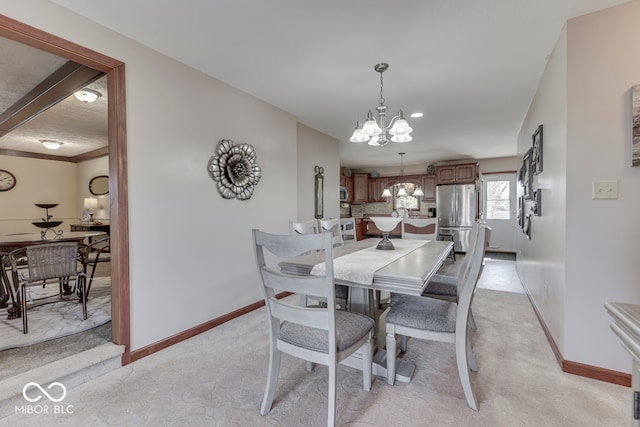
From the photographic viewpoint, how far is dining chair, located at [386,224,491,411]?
59.1 inches

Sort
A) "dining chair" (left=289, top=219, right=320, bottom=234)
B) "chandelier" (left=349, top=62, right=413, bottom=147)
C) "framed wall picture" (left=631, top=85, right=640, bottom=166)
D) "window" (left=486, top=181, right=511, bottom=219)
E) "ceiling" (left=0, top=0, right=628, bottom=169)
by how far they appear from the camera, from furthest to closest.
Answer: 1. "window" (left=486, top=181, right=511, bottom=219)
2. "dining chair" (left=289, top=219, right=320, bottom=234)
3. "chandelier" (left=349, top=62, right=413, bottom=147)
4. "ceiling" (left=0, top=0, right=628, bottom=169)
5. "framed wall picture" (left=631, top=85, right=640, bottom=166)

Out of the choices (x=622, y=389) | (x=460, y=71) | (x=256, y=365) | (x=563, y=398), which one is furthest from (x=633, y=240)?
(x=256, y=365)

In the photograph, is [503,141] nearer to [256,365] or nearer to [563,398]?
[563,398]

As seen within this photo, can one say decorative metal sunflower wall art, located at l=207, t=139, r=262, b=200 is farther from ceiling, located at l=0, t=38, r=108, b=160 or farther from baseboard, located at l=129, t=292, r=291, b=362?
baseboard, located at l=129, t=292, r=291, b=362

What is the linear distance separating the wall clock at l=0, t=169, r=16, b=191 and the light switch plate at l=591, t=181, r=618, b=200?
8.98 meters

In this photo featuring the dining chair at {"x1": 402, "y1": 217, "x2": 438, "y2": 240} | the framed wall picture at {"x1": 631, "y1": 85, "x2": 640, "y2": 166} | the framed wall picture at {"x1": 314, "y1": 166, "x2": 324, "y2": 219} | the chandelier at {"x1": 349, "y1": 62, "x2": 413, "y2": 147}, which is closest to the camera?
→ the framed wall picture at {"x1": 631, "y1": 85, "x2": 640, "y2": 166}

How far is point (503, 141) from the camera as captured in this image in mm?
5281

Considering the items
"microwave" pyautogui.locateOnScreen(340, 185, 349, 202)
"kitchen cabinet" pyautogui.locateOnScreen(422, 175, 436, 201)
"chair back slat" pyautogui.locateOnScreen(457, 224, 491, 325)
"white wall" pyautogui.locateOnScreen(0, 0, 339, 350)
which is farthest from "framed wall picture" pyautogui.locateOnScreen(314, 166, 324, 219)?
"kitchen cabinet" pyautogui.locateOnScreen(422, 175, 436, 201)

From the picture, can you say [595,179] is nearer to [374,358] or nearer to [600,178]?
[600,178]

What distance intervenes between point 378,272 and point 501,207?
23.3ft

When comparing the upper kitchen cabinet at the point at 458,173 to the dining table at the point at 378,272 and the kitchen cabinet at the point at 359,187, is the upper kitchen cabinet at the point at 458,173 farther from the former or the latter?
the dining table at the point at 378,272

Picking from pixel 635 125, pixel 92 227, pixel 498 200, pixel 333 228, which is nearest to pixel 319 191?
pixel 333 228

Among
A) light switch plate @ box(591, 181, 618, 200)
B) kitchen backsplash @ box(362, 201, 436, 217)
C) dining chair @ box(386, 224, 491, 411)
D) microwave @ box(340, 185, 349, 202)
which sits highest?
microwave @ box(340, 185, 349, 202)

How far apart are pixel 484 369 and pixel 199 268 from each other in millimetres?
2384
